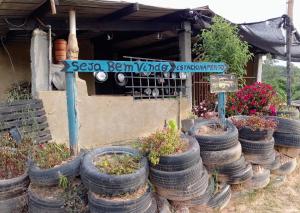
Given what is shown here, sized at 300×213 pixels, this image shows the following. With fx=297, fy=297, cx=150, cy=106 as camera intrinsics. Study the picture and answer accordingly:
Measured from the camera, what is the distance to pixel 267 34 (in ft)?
25.3

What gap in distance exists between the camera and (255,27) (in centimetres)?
758

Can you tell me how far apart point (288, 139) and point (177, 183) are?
238 cm

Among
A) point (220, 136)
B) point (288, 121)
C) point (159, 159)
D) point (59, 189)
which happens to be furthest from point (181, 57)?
point (59, 189)

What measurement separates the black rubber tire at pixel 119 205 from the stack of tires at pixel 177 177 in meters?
0.29

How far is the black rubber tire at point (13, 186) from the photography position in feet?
9.38

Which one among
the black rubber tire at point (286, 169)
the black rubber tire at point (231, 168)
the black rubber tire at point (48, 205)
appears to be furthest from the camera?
the black rubber tire at point (286, 169)

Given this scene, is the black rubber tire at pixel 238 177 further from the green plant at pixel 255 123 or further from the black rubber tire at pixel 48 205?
the black rubber tire at pixel 48 205

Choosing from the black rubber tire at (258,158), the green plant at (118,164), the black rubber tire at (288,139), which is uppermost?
the green plant at (118,164)

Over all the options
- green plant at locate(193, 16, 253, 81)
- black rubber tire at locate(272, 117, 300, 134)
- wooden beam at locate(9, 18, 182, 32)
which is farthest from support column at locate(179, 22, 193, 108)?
black rubber tire at locate(272, 117, 300, 134)

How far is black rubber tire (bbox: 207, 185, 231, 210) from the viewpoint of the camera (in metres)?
3.47

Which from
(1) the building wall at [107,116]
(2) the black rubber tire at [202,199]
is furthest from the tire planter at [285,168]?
(1) the building wall at [107,116]

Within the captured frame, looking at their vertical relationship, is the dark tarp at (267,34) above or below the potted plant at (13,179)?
above

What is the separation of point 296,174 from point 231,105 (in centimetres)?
163

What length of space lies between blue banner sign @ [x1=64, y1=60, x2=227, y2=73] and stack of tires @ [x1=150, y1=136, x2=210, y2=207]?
3.39ft
